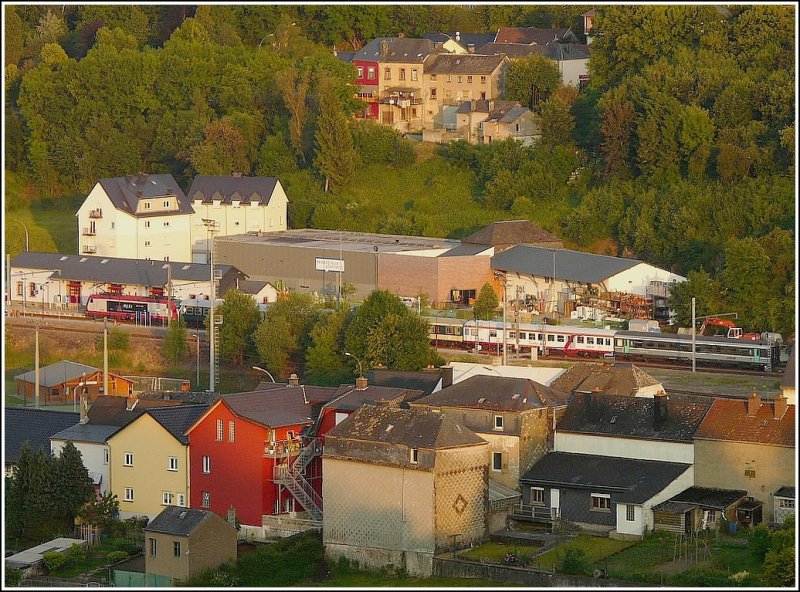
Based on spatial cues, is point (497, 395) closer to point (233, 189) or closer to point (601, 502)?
point (601, 502)

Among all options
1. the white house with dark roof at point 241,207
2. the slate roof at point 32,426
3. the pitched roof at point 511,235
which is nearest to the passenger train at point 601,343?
the pitched roof at point 511,235

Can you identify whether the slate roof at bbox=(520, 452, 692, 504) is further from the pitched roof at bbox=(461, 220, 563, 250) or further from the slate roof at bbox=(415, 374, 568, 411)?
the pitched roof at bbox=(461, 220, 563, 250)

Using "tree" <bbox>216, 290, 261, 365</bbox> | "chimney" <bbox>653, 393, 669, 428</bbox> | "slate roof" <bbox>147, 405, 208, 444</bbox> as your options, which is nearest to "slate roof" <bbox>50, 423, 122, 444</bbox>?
"slate roof" <bbox>147, 405, 208, 444</bbox>

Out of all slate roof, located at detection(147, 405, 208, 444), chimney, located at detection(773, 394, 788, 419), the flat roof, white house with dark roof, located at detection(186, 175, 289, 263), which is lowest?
slate roof, located at detection(147, 405, 208, 444)

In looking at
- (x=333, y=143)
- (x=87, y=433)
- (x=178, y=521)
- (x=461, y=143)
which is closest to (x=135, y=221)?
(x=333, y=143)

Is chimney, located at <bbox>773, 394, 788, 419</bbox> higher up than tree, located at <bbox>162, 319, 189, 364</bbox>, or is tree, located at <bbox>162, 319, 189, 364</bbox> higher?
tree, located at <bbox>162, 319, 189, 364</bbox>

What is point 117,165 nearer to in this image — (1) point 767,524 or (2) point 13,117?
(2) point 13,117

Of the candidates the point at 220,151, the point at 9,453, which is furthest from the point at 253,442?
the point at 220,151
